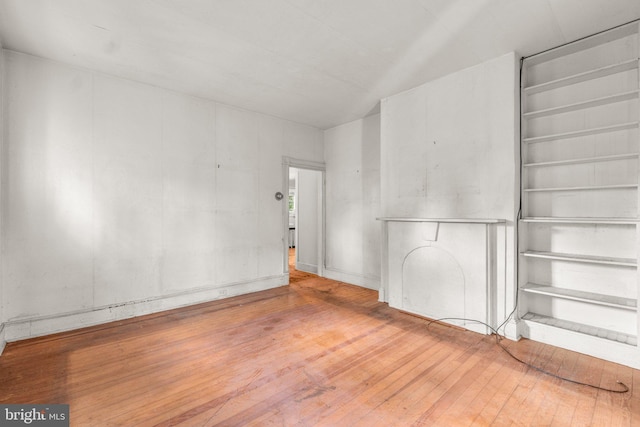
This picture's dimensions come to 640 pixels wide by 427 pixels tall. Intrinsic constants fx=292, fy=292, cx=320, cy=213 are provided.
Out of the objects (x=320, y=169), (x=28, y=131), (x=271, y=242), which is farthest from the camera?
(x=320, y=169)

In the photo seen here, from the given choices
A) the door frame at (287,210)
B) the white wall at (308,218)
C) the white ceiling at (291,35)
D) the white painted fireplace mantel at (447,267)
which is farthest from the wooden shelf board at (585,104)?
the white wall at (308,218)

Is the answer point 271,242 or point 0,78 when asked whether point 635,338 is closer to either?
point 271,242

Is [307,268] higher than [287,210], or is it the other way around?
[287,210]

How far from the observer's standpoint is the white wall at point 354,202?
5.16m

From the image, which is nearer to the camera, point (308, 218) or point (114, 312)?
point (114, 312)

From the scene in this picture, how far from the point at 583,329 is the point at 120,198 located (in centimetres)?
529

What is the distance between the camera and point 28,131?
122 inches

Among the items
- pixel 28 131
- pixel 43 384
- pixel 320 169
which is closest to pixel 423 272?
pixel 320 169

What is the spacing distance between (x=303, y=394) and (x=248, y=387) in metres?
0.43

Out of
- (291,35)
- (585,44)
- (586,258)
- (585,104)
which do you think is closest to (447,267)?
(586,258)

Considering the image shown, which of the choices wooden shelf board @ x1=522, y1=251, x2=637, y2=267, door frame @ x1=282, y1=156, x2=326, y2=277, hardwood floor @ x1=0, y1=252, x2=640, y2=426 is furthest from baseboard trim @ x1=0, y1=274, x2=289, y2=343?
wooden shelf board @ x1=522, y1=251, x2=637, y2=267

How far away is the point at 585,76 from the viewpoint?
2.87 m

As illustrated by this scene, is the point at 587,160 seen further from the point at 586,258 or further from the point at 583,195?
the point at 586,258

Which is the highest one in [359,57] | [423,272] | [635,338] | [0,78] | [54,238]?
[359,57]
